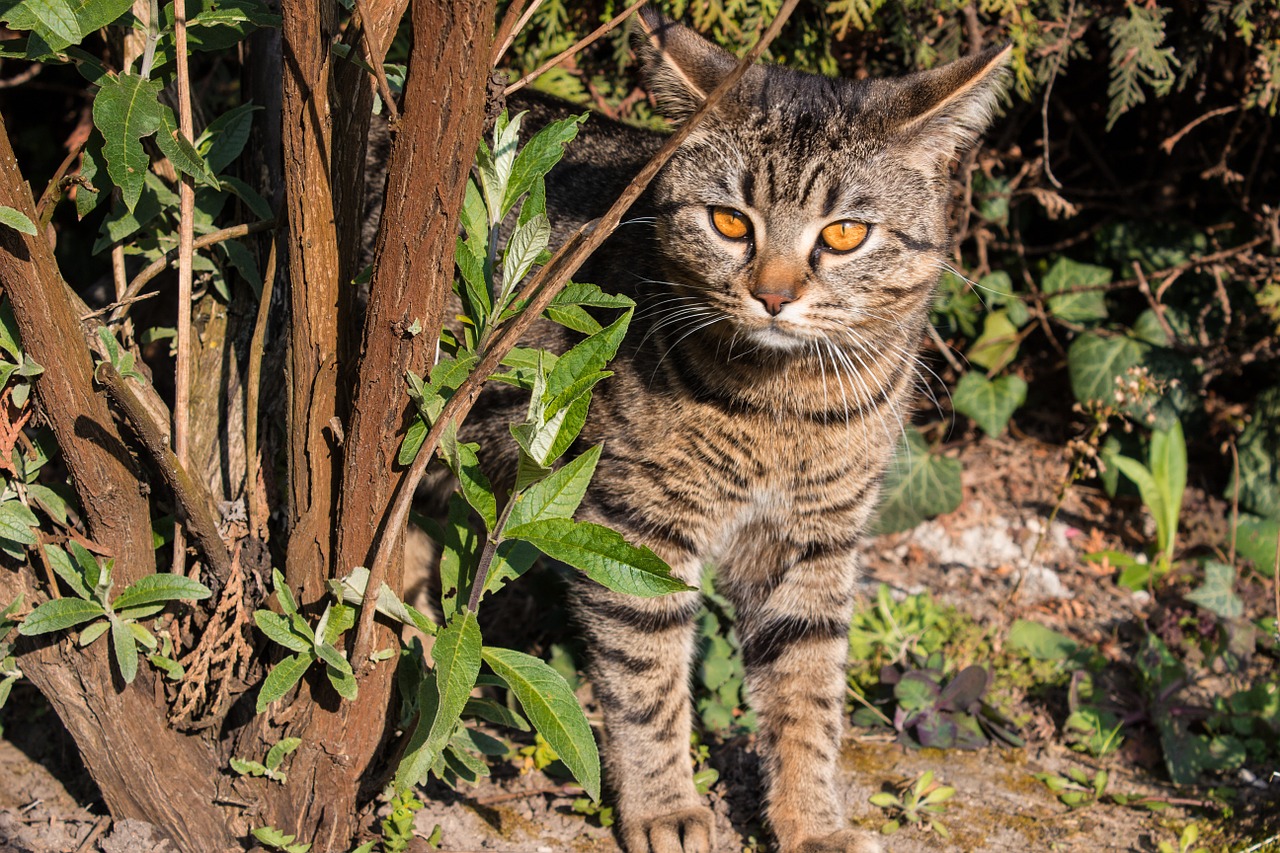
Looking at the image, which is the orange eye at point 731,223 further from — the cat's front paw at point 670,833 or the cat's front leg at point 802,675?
the cat's front paw at point 670,833

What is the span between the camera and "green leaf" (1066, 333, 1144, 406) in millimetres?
3973

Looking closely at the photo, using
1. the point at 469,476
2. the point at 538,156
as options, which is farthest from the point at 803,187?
the point at 469,476

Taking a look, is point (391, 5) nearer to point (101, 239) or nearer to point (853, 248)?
point (101, 239)

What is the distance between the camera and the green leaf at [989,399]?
4051 mm

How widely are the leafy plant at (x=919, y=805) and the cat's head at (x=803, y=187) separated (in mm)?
1102

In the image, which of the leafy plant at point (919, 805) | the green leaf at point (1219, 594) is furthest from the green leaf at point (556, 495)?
the green leaf at point (1219, 594)

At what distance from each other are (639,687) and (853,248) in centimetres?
109

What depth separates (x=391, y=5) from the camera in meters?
1.76

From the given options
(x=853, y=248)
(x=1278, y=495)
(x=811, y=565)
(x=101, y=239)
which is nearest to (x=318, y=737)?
(x=101, y=239)

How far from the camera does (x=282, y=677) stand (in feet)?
6.18

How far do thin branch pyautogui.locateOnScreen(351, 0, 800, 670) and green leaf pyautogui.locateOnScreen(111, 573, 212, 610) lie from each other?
0.95ft

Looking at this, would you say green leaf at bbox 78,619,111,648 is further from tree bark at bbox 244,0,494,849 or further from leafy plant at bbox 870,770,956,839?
leafy plant at bbox 870,770,956,839

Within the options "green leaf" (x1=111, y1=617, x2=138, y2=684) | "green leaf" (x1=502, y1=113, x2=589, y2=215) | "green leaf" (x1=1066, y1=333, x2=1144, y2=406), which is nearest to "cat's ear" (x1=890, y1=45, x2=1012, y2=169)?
"green leaf" (x1=502, y1=113, x2=589, y2=215)

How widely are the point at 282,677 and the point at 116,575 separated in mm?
413
